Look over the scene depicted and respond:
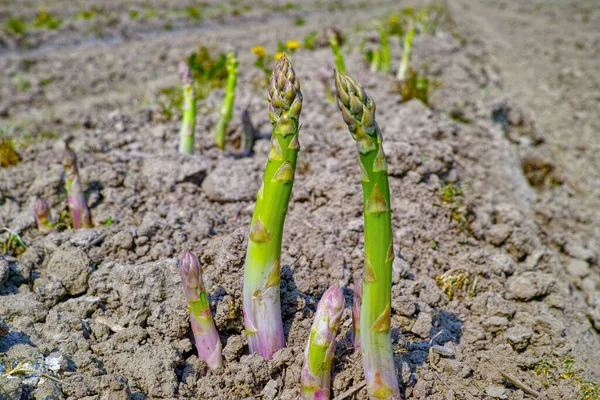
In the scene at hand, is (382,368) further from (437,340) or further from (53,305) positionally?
(53,305)

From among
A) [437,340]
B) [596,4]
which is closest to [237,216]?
[437,340]

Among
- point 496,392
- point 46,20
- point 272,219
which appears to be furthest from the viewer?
point 46,20

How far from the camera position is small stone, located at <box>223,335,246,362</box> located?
272cm

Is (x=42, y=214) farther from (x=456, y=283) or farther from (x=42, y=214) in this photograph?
(x=456, y=283)

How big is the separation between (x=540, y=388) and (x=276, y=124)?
2180 millimetres

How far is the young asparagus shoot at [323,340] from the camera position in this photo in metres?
2.29

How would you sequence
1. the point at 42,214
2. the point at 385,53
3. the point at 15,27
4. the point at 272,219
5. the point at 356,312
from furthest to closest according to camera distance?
the point at 15,27, the point at 385,53, the point at 42,214, the point at 356,312, the point at 272,219

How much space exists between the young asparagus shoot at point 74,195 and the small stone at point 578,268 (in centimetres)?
445

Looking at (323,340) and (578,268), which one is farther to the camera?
(578,268)

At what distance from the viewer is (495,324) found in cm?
335

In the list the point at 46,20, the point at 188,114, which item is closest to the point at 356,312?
the point at 188,114

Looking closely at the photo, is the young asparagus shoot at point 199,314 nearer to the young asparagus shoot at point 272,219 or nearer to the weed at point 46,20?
the young asparagus shoot at point 272,219

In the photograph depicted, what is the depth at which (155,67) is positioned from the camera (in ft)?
34.5

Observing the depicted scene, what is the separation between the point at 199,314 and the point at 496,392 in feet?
5.51
